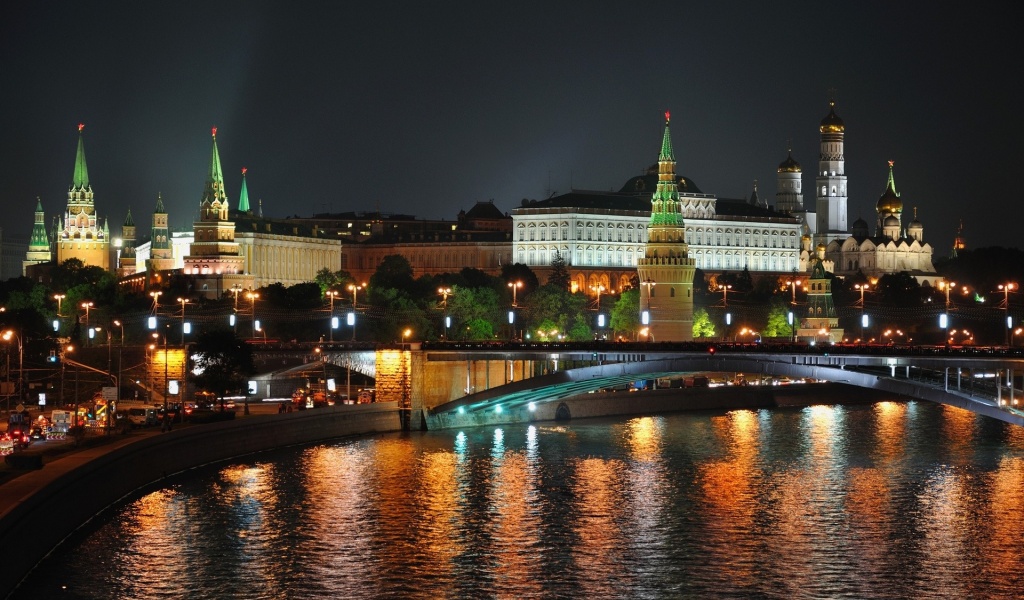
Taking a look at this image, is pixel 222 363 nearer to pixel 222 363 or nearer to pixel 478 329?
pixel 222 363

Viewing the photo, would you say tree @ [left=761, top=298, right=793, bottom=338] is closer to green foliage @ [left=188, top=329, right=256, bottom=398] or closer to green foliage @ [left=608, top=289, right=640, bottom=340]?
green foliage @ [left=608, top=289, right=640, bottom=340]

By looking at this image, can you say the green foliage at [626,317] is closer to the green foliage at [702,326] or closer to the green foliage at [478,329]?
the green foliage at [702,326]

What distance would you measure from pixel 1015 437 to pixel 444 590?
141 ft

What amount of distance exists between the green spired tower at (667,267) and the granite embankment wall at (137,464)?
59.5m

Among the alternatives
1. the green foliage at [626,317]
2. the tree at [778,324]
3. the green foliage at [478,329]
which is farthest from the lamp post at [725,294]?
Result: the green foliage at [478,329]

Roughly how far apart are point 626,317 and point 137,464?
95459 millimetres

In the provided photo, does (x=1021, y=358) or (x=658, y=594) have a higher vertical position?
(x=1021, y=358)

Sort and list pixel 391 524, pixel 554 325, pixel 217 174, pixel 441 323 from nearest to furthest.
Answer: pixel 391 524
pixel 441 323
pixel 554 325
pixel 217 174

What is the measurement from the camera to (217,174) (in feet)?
623

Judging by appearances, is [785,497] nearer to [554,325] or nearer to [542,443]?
[542,443]

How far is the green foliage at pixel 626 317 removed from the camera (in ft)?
495

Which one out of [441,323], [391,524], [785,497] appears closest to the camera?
[391,524]

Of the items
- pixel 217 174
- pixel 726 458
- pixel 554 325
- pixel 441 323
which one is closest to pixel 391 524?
pixel 726 458

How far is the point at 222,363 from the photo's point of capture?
286ft
